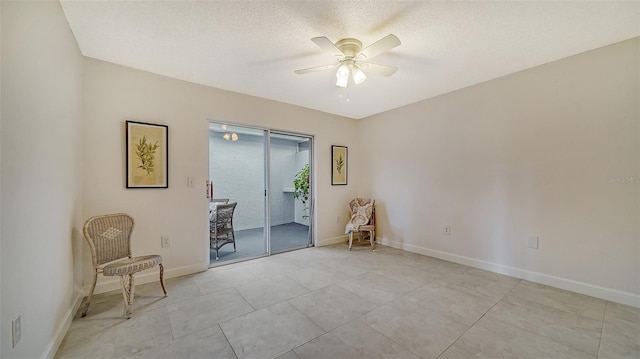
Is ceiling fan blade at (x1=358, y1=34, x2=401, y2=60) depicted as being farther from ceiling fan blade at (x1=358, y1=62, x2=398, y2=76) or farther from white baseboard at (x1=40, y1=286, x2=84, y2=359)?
white baseboard at (x1=40, y1=286, x2=84, y2=359)

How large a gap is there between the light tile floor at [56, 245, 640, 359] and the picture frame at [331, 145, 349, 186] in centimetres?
204

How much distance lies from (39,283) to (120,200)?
4.37ft

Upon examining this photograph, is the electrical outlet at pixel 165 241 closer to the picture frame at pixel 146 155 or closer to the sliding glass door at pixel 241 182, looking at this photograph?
the picture frame at pixel 146 155

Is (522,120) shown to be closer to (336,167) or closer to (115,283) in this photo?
(336,167)

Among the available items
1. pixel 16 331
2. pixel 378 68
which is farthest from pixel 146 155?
pixel 378 68

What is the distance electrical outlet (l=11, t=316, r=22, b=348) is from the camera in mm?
1188

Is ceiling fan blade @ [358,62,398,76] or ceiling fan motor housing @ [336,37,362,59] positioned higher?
ceiling fan motor housing @ [336,37,362,59]

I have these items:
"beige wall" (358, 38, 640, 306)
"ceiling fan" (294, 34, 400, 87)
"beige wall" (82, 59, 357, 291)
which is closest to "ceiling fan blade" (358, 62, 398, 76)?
"ceiling fan" (294, 34, 400, 87)

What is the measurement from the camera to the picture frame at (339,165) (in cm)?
464

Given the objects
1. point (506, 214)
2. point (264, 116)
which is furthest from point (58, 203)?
point (506, 214)

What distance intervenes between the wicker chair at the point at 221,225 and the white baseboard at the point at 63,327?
A: 151 centimetres

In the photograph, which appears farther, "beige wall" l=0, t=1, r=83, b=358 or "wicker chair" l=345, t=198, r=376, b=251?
"wicker chair" l=345, t=198, r=376, b=251

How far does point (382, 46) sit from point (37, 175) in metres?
2.57

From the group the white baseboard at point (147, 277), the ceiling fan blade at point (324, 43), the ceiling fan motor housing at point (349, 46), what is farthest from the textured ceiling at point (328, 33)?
the white baseboard at point (147, 277)
